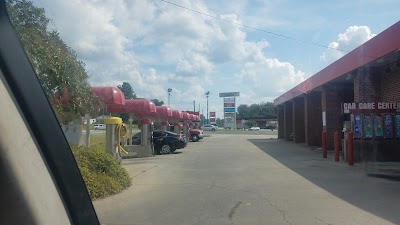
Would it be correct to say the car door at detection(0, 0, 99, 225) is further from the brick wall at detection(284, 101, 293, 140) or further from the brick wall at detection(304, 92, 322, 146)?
the brick wall at detection(284, 101, 293, 140)

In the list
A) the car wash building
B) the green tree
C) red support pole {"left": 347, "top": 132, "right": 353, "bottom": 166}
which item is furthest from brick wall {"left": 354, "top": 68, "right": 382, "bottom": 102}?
the green tree

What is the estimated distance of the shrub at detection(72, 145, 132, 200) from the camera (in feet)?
31.5

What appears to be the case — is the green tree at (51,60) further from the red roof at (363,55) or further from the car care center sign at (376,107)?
the car care center sign at (376,107)

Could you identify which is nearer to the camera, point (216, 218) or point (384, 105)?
point (216, 218)

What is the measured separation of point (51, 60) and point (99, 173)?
4797mm

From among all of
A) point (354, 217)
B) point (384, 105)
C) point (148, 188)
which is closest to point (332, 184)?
point (354, 217)

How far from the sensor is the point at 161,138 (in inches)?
1028

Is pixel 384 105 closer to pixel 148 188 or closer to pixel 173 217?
pixel 148 188

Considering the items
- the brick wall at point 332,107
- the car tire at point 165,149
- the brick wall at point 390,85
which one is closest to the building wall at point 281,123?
the brick wall at point 332,107

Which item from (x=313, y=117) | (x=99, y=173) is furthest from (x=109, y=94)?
(x=313, y=117)

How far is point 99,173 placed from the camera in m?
10.6

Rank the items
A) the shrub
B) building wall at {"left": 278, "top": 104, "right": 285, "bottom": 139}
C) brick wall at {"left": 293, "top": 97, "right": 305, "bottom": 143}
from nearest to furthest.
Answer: the shrub < brick wall at {"left": 293, "top": 97, "right": 305, "bottom": 143} < building wall at {"left": 278, "top": 104, "right": 285, "bottom": 139}

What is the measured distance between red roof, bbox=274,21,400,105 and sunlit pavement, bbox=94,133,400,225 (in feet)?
13.7

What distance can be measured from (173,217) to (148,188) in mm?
3750
